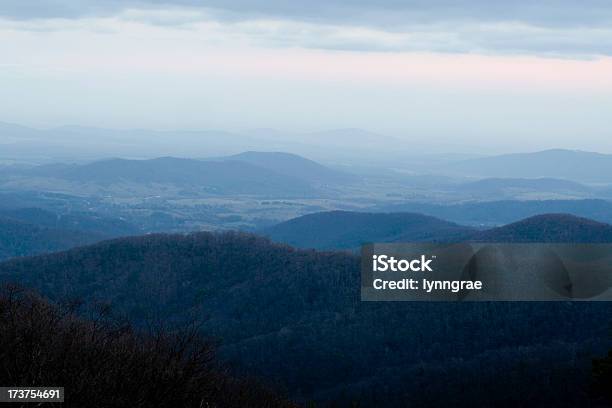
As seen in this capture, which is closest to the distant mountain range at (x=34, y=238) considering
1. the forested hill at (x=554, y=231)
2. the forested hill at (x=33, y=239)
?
the forested hill at (x=33, y=239)

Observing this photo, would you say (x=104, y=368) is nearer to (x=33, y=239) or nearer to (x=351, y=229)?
(x=33, y=239)

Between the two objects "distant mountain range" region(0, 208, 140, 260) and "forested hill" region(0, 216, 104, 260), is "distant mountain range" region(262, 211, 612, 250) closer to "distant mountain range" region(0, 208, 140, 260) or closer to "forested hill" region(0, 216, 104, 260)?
"distant mountain range" region(0, 208, 140, 260)

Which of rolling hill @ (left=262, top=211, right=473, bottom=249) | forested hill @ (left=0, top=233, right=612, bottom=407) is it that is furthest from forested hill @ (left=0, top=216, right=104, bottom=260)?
forested hill @ (left=0, top=233, right=612, bottom=407)

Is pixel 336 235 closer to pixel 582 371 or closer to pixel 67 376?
pixel 582 371

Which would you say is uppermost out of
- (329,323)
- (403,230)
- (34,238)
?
(403,230)

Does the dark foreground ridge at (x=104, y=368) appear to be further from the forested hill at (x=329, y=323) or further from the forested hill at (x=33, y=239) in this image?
the forested hill at (x=33, y=239)

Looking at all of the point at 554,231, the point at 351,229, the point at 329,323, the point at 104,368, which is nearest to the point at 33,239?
the point at 351,229

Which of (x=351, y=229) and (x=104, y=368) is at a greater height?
(x=104, y=368)
